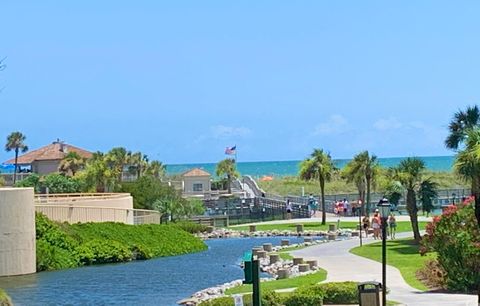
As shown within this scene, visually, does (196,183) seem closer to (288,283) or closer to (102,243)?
(102,243)

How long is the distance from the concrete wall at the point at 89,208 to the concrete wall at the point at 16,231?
6.03m

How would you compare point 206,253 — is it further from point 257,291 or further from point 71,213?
point 257,291

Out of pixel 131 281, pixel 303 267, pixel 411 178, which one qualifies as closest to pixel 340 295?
pixel 303 267

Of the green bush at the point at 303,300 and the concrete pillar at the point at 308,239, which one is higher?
the concrete pillar at the point at 308,239

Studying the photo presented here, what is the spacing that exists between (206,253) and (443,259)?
2702 cm

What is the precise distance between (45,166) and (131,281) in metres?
68.2

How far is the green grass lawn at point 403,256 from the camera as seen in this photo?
3567 centimetres

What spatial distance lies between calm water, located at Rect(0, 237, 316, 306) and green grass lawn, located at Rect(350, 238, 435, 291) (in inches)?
229

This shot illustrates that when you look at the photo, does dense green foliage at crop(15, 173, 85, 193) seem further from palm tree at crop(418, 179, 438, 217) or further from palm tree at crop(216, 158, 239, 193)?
palm tree at crop(418, 179, 438, 217)

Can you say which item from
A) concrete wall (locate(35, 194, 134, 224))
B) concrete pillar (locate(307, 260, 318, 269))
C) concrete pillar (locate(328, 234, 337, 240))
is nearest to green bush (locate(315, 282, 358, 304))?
concrete pillar (locate(307, 260, 318, 269))

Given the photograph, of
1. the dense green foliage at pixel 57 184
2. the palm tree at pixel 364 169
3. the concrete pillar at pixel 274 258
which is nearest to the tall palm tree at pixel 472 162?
the concrete pillar at pixel 274 258

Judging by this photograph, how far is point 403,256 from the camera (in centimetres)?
4291

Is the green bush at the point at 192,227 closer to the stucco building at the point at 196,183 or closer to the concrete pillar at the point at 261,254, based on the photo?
the concrete pillar at the point at 261,254

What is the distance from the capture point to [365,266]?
133ft
